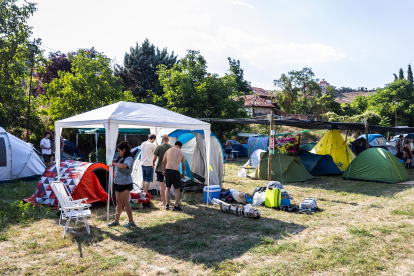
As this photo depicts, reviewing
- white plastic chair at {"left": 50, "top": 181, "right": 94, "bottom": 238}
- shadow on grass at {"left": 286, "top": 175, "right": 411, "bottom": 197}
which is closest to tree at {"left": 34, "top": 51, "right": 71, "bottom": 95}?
shadow on grass at {"left": 286, "top": 175, "right": 411, "bottom": 197}

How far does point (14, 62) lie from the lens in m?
14.5

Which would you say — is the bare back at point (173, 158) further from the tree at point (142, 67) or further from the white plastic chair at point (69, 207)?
the tree at point (142, 67)

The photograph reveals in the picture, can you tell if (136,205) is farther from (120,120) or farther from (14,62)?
(14,62)

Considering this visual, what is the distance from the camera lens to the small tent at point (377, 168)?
1030cm

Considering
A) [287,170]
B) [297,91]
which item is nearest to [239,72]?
[297,91]

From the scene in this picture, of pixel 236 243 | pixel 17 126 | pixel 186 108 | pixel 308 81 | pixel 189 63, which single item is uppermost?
pixel 308 81

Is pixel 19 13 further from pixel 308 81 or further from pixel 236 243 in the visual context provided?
pixel 308 81

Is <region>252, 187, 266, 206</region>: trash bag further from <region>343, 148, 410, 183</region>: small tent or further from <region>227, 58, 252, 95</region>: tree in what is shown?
<region>227, 58, 252, 95</region>: tree

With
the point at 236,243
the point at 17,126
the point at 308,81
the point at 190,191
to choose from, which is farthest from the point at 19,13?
the point at 308,81

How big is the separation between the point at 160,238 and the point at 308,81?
43601 millimetres

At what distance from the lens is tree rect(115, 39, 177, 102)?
89.3ft

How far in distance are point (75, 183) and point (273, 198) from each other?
4416 millimetres

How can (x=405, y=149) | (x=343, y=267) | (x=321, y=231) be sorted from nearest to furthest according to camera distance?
(x=343, y=267)
(x=321, y=231)
(x=405, y=149)

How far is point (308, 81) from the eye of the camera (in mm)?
44500
